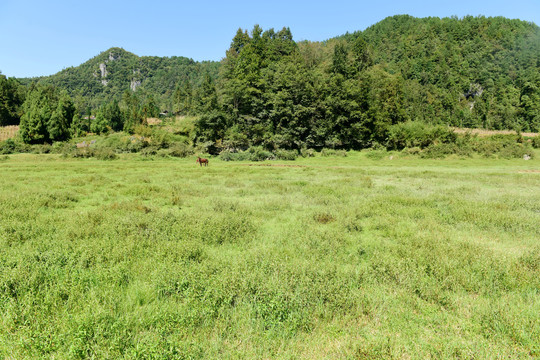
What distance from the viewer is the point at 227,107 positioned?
54.8 meters

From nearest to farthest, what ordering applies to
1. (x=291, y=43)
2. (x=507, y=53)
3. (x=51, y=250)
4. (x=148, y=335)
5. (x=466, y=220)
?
(x=148, y=335)
(x=51, y=250)
(x=466, y=220)
(x=291, y=43)
(x=507, y=53)

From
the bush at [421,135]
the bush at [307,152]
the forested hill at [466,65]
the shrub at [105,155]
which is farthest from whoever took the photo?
the forested hill at [466,65]

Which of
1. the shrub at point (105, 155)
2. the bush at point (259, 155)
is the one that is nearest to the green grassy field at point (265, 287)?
the bush at point (259, 155)

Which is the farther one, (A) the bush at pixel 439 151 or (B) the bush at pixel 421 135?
(B) the bush at pixel 421 135

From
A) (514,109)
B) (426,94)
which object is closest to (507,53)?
(514,109)

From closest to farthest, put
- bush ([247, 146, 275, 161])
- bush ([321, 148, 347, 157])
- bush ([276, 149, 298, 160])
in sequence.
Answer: bush ([247, 146, 275, 161])
bush ([276, 149, 298, 160])
bush ([321, 148, 347, 157])

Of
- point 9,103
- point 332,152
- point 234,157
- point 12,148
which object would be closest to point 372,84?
point 332,152

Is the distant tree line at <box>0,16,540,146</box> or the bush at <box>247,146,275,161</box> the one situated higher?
the distant tree line at <box>0,16,540,146</box>

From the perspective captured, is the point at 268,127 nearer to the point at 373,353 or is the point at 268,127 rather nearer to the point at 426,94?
the point at 373,353

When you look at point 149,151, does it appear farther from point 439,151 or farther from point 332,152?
point 439,151

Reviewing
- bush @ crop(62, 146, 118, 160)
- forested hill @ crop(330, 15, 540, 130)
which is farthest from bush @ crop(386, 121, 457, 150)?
bush @ crop(62, 146, 118, 160)

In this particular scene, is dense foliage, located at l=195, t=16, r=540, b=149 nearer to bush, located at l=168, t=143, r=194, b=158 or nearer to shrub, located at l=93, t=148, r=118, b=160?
bush, located at l=168, t=143, r=194, b=158

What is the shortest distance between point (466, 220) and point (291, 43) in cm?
8437

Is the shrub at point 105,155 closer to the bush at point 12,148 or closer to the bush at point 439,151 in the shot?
the bush at point 12,148
